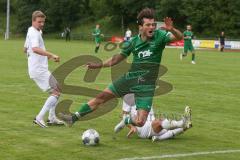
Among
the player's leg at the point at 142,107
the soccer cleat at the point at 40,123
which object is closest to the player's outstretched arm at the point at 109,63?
the player's leg at the point at 142,107

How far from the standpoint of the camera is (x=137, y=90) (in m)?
9.35

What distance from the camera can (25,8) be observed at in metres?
100

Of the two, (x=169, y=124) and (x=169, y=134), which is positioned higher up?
(x=169, y=124)

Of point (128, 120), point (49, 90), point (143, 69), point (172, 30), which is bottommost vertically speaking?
point (128, 120)

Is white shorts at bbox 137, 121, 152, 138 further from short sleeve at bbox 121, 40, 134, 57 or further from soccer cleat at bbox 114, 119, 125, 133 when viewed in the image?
short sleeve at bbox 121, 40, 134, 57

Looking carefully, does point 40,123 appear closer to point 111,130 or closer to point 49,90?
point 49,90

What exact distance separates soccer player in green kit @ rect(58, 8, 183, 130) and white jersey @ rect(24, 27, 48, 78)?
1.70 meters

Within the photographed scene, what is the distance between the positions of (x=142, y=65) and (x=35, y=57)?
268 centimetres

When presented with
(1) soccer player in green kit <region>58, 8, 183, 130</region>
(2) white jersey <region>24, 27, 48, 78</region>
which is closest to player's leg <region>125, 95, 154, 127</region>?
(1) soccer player in green kit <region>58, 8, 183, 130</region>

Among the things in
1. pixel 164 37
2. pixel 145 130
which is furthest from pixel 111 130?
pixel 164 37

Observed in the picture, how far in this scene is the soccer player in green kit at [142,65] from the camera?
9.01 meters

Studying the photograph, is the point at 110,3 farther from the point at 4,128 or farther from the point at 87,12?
the point at 4,128

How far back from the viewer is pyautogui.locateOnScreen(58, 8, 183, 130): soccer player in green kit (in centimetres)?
901

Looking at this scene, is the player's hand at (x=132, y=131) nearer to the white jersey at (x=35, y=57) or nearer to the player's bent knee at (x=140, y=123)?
the player's bent knee at (x=140, y=123)
